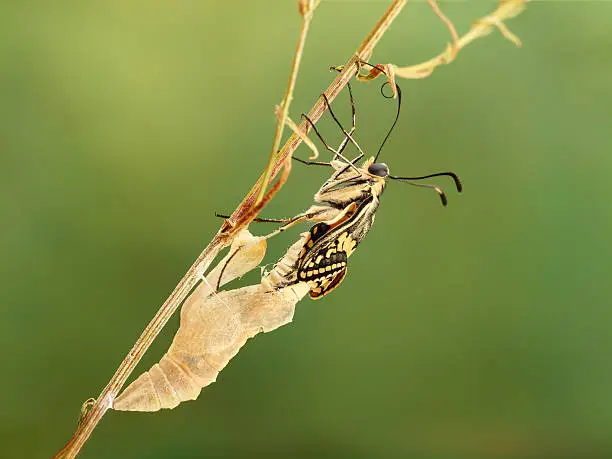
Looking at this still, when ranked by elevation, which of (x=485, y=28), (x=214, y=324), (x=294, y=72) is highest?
(x=485, y=28)

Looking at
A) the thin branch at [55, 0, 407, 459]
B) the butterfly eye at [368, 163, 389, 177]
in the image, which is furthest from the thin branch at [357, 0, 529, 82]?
the butterfly eye at [368, 163, 389, 177]

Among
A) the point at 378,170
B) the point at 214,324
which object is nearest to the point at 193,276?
the point at 214,324

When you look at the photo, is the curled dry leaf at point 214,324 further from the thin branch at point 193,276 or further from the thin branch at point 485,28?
the thin branch at point 485,28

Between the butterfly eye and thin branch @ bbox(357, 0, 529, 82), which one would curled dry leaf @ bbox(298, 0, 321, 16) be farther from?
the butterfly eye

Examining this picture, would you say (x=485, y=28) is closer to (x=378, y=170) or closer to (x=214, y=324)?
(x=378, y=170)

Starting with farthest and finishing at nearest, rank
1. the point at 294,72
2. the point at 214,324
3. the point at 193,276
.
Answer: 1. the point at 214,324
2. the point at 193,276
3. the point at 294,72

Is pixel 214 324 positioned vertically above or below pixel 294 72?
below

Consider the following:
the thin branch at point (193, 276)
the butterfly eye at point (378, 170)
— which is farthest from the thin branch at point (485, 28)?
the butterfly eye at point (378, 170)

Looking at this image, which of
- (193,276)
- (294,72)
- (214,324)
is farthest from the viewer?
(214,324)
